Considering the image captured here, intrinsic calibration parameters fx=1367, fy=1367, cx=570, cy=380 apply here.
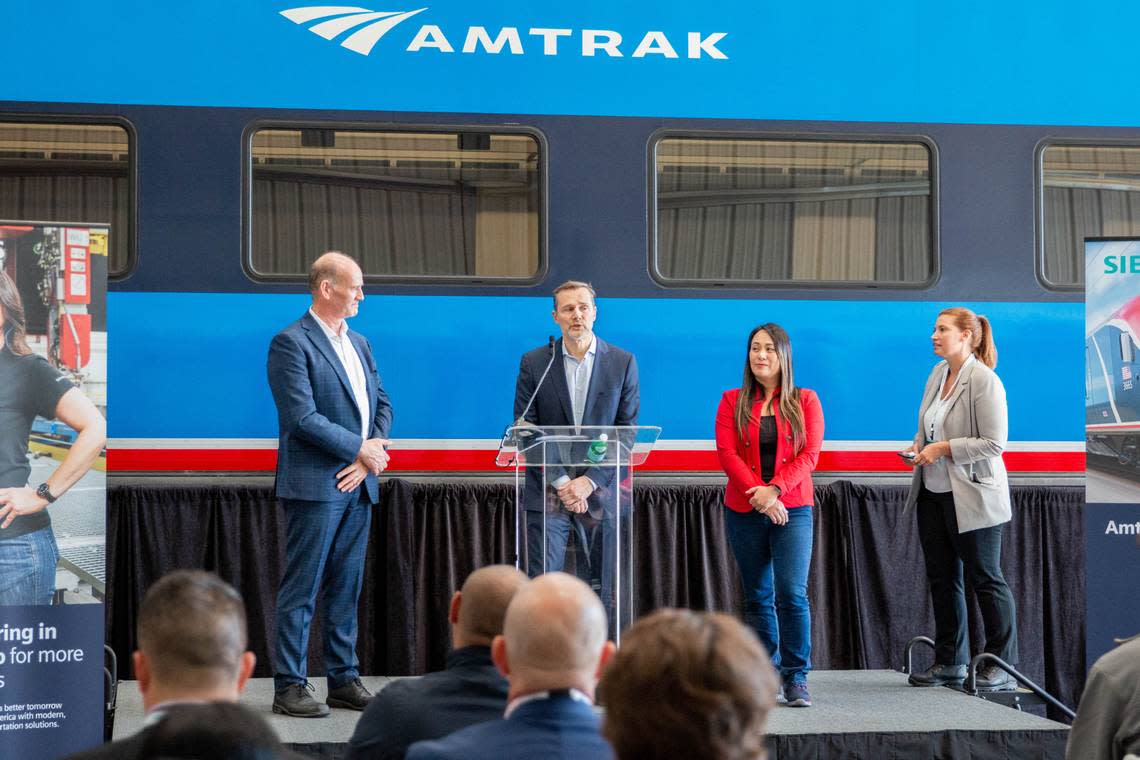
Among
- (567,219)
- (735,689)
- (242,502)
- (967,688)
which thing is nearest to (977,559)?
(967,688)

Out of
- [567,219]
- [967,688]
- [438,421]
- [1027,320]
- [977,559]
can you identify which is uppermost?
[567,219]

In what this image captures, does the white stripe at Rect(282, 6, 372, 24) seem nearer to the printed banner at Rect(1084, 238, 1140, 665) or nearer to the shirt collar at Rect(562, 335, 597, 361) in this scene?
the shirt collar at Rect(562, 335, 597, 361)

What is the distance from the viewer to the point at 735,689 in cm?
182

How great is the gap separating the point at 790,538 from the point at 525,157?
2087 millimetres

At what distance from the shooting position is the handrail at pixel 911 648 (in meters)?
6.32

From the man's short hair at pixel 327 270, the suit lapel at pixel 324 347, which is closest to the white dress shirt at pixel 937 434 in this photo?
the suit lapel at pixel 324 347

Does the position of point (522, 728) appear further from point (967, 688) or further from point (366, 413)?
point (967, 688)

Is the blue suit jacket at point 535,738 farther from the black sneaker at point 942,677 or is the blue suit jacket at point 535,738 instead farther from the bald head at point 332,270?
the black sneaker at point 942,677

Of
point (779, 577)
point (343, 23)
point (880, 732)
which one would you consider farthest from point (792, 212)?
point (880, 732)

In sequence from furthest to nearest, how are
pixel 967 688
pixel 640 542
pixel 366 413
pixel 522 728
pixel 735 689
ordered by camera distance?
pixel 640 542
pixel 967 688
pixel 366 413
pixel 522 728
pixel 735 689

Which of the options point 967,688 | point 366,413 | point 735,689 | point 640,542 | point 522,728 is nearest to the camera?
point 735,689

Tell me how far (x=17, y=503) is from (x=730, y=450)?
9.18 ft

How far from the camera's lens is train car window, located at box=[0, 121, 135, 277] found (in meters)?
5.86

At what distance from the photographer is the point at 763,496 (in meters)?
5.57
